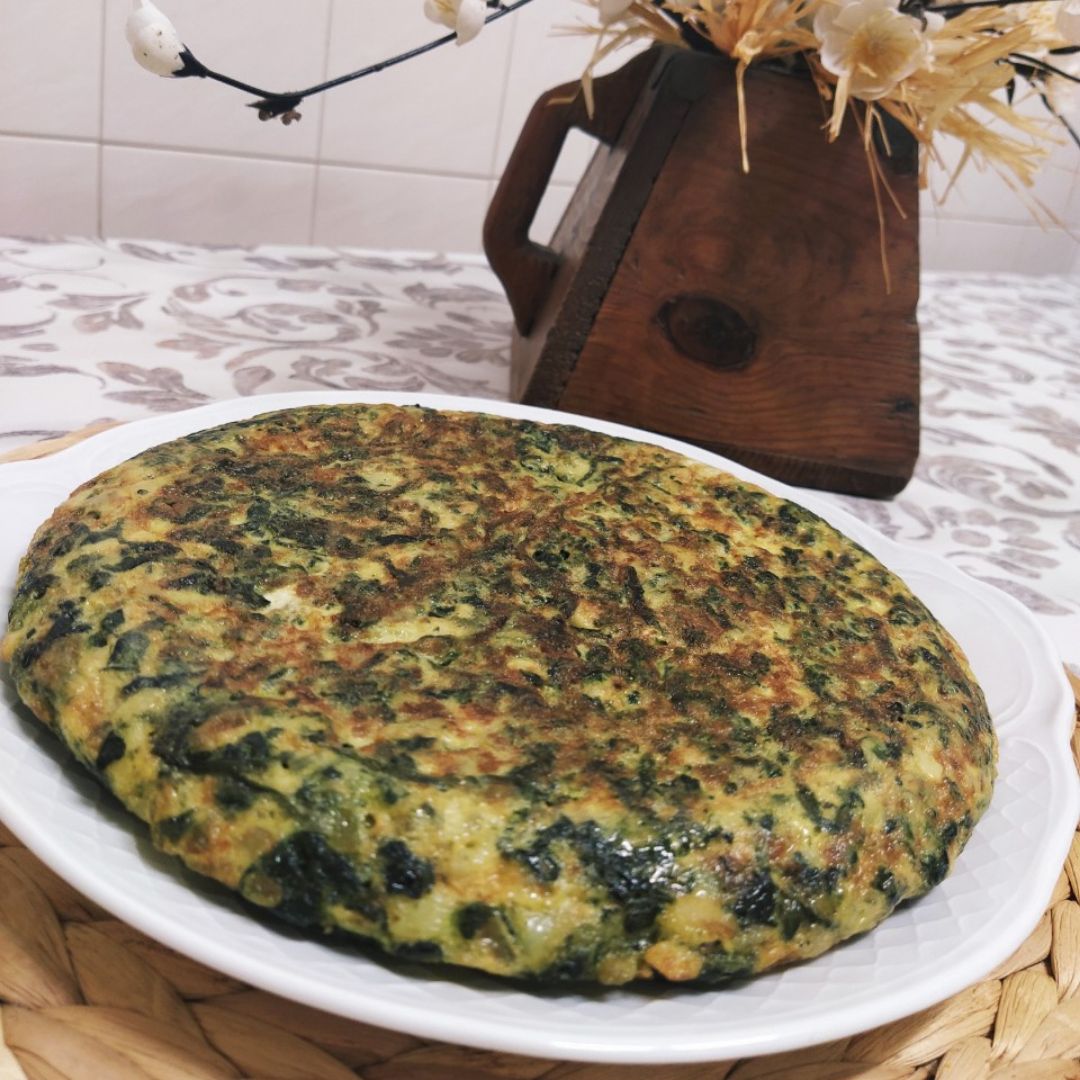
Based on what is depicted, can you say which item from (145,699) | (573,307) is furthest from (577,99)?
(145,699)

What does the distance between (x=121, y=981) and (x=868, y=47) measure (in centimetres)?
106

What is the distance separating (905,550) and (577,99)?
2.31 feet

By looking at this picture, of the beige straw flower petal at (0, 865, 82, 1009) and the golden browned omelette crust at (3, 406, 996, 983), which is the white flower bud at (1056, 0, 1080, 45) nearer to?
the golden browned omelette crust at (3, 406, 996, 983)

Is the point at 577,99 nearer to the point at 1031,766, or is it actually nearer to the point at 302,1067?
the point at 1031,766

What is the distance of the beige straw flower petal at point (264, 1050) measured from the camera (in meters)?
0.59

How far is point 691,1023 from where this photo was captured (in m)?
0.58

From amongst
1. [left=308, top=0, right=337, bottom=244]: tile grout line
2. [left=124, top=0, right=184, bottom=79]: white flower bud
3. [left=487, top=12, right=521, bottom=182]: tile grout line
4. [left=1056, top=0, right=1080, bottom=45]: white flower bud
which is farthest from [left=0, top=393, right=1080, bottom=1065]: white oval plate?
[left=487, top=12, right=521, bottom=182]: tile grout line

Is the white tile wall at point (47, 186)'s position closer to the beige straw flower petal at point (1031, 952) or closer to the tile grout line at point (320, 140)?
the tile grout line at point (320, 140)

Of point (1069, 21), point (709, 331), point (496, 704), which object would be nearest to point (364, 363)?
point (709, 331)

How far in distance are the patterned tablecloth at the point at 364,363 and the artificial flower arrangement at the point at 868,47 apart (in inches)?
17.5

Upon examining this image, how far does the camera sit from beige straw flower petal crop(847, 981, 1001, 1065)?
679 mm

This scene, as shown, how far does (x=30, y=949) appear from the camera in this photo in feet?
2.08

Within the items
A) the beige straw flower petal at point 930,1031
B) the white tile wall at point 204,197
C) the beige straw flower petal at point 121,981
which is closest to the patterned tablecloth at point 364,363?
the white tile wall at point 204,197

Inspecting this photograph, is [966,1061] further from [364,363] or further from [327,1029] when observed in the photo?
[364,363]
